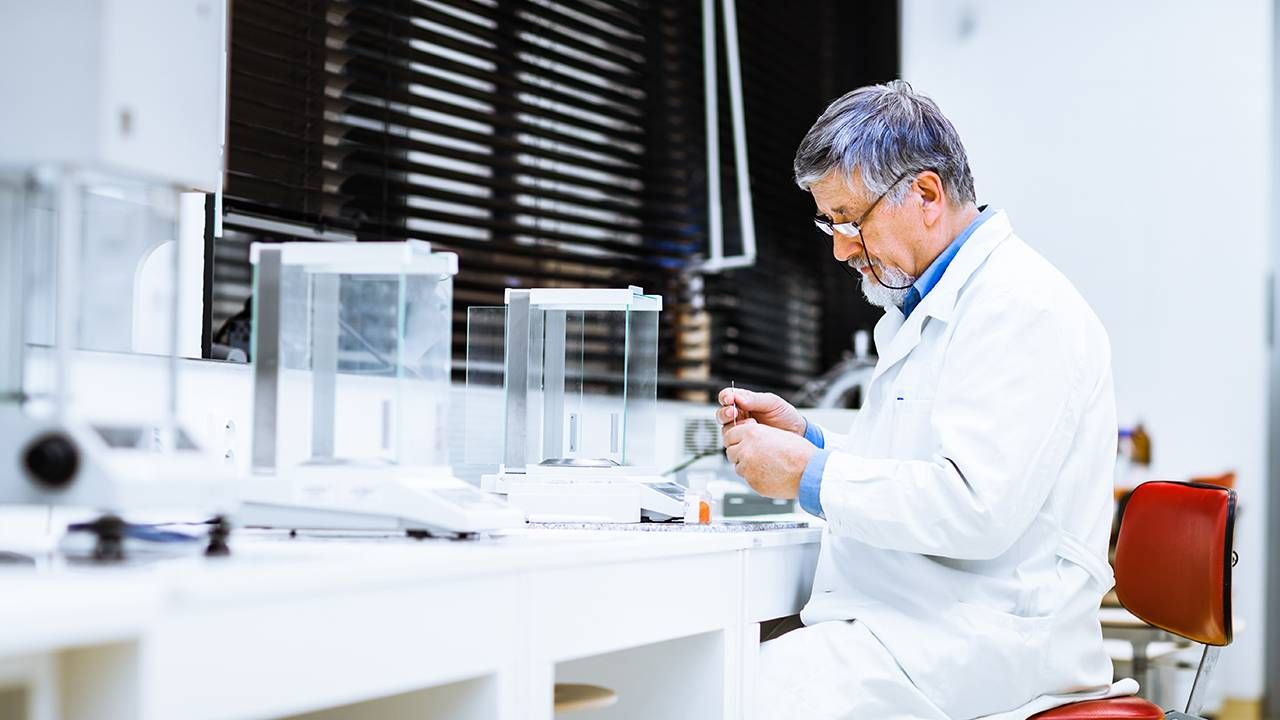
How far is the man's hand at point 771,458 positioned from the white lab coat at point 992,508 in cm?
6

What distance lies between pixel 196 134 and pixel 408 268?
29cm

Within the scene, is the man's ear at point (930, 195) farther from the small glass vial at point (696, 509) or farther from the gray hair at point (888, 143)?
the small glass vial at point (696, 509)

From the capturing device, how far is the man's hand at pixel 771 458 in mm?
1617

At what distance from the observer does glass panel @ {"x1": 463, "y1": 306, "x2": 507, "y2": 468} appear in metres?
1.97

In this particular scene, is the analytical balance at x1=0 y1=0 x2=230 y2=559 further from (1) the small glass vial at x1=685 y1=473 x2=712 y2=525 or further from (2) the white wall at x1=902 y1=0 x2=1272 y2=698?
(2) the white wall at x1=902 y1=0 x2=1272 y2=698

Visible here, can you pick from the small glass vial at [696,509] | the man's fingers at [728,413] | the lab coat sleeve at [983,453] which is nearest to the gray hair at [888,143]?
the lab coat sleeve at [983,453]

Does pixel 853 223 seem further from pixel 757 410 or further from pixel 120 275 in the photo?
pixel 120 275

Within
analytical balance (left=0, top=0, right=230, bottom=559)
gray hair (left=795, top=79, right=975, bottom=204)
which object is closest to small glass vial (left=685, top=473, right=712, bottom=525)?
gray hair (left=795, top=79, right=975, bottom=204)

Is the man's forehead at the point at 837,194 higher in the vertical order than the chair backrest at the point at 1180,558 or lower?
higher

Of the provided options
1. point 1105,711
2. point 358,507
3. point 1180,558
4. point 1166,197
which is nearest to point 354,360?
point 358,507

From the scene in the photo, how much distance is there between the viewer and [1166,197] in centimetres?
403

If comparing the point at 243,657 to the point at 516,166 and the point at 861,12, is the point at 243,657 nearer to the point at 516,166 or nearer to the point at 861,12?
the point at 516,166

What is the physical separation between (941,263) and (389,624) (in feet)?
3.40

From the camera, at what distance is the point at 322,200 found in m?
2.26
